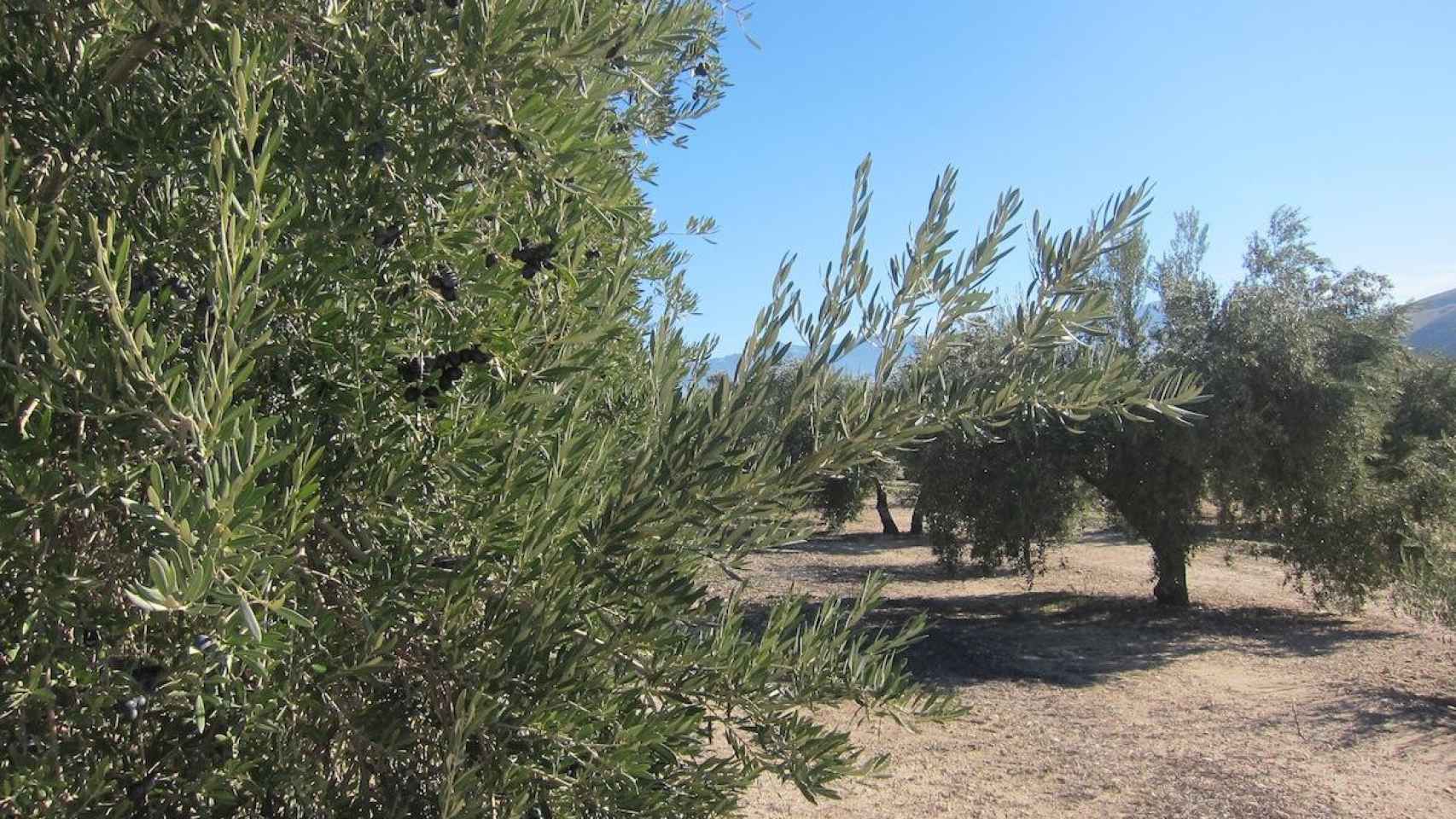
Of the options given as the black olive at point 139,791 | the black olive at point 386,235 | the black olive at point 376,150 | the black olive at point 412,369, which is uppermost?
the black olive at point 376,150

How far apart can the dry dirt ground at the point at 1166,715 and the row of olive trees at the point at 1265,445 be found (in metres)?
1.51

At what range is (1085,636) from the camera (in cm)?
1673

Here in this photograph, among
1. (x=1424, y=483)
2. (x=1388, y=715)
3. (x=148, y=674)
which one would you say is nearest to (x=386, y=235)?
(x=148, y=674)

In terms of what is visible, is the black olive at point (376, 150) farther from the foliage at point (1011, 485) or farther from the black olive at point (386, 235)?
the foliage at point (1011, 485)

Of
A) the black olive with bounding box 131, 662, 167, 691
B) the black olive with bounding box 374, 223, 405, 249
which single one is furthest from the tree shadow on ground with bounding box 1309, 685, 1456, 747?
the black olive with bounding box 131, 662, 167, 691

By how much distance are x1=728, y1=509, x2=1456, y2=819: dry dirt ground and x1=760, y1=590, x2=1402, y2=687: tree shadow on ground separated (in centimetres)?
5

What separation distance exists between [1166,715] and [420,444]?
12405 mm

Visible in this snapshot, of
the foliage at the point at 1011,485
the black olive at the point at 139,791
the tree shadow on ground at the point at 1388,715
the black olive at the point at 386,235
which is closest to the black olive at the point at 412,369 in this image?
the black olive at the point at 386,235

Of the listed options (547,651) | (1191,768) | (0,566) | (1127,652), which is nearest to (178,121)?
(0,566)

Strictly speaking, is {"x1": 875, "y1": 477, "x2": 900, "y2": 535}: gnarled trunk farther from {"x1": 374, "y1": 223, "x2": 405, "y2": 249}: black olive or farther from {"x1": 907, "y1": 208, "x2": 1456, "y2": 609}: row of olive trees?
{"x1": 374, "y1": 223, "x2": 405, "y2": 249}: black olive

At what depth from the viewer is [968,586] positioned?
2281 cm

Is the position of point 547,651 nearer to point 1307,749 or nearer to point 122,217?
point 122,217

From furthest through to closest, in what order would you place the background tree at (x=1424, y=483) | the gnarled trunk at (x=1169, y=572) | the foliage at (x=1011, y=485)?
the gnarled trunk at (x=1169, y=572), the foliage at (x=1011, y=485), the background tree at (x=1424, y=483)

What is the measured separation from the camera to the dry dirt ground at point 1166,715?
894cm
